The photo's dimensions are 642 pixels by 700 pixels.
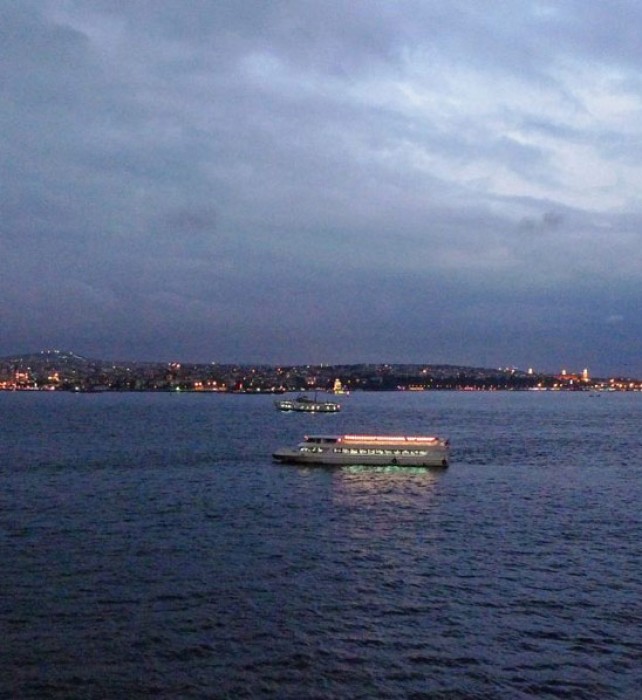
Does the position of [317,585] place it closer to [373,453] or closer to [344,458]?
[344,458]

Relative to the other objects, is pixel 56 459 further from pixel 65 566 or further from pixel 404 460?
pixel 65 566

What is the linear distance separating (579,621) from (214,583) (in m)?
11.7

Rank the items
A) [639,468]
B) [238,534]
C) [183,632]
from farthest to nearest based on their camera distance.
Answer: [639,468], [238,534], [183,632]

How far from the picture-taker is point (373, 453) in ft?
210

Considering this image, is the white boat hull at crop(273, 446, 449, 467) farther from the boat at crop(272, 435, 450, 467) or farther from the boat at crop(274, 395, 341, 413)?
the boat at crop(274, 395, 341, 413)

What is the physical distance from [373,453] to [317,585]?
1468 inches

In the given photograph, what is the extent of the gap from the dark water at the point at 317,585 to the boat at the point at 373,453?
19.8 feet

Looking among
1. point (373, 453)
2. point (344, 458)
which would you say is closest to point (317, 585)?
point (344, 458)

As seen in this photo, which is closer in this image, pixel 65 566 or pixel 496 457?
pixel 65 566

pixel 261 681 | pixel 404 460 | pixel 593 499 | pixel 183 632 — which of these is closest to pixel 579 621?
pixel 261 681

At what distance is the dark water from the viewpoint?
19.5 m

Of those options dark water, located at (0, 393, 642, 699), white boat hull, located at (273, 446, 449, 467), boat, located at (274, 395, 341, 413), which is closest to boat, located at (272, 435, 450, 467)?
white boat hull, located at (273, 446, 449, 467)

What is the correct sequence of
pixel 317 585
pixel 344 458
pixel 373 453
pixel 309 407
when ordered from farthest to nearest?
pixel 309 407 < pixel 373 453 < pixel 344 458 < pixel 317 585

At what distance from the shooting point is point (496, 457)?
68.9 metres
